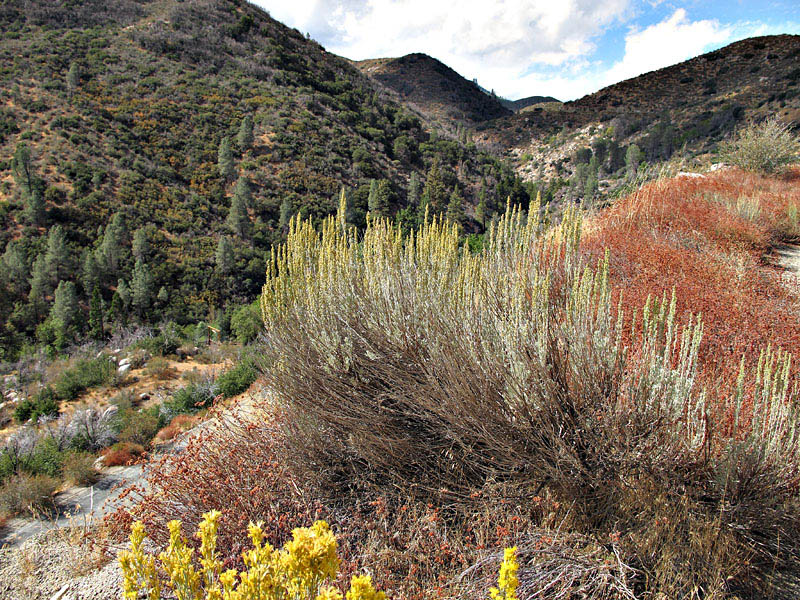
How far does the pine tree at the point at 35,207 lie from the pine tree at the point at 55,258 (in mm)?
2167

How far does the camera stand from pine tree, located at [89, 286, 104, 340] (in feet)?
63.9

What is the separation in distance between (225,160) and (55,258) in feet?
39.8

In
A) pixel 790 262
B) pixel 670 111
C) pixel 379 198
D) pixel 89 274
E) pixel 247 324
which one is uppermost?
pixel 670 111

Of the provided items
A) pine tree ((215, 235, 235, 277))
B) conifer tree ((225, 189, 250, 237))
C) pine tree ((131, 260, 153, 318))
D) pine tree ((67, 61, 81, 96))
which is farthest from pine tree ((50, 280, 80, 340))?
pine tree ((67, 61, 81, 96))

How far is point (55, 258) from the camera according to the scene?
2047 centimetres

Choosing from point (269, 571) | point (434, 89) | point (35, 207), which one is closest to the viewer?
point (269, 571)

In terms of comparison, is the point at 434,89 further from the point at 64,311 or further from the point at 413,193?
the point at 64,311

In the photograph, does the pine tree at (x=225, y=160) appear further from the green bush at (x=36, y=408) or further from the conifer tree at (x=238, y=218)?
the green bush at (x=36, y=408)

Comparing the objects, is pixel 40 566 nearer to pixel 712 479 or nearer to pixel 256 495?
pixel 256 495

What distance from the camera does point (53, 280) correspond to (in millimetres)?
20500

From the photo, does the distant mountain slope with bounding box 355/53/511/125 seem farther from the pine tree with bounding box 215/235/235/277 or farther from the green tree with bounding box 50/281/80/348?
the green tree with bounding box 50/281/80/348

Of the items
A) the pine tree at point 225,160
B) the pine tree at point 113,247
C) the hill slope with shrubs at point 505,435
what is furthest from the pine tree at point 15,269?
the hill slope with shrubs at point 505,435

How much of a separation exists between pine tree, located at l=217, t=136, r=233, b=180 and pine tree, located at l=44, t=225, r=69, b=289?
10581mm

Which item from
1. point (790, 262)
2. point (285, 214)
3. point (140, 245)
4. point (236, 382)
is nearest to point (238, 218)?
point (285, 214)
